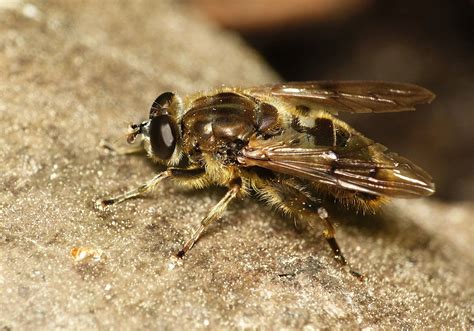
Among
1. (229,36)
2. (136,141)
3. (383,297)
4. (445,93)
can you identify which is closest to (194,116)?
(136,141)

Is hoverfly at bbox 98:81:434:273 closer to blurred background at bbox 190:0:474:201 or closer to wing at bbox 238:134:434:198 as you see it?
wing at bbox 238:134:434:198

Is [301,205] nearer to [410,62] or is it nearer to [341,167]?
[341,167]

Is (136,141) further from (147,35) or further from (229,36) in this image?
(229,36)

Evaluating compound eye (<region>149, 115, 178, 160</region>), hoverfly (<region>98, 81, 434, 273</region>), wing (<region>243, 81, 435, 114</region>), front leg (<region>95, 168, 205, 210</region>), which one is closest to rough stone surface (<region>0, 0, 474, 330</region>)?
front leg (<region>95, 168, 205, 210</region>)

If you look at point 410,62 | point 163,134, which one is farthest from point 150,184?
point 410,62

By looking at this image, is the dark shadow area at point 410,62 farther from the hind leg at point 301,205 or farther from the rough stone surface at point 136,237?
the hind leg at point 301,205
